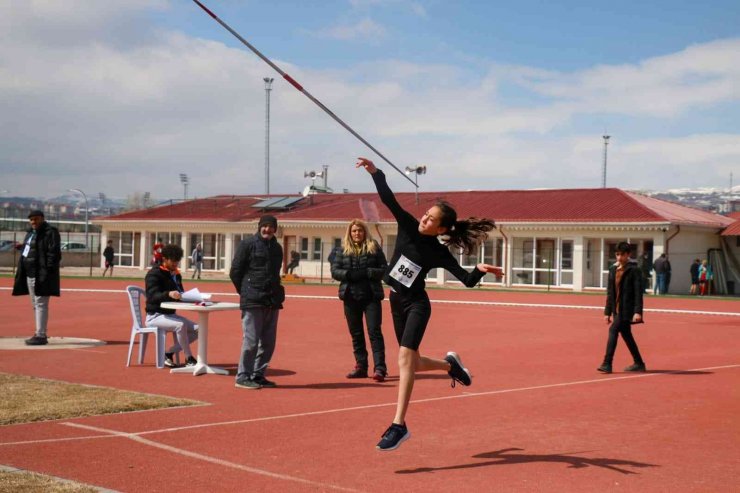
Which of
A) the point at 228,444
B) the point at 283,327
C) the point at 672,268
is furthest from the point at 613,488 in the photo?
the point at 672,268

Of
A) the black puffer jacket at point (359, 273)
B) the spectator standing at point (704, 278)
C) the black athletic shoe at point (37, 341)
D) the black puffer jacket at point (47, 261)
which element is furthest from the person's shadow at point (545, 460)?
the spectator standing at point (704, 278)

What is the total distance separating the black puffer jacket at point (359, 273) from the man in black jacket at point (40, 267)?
5100mm

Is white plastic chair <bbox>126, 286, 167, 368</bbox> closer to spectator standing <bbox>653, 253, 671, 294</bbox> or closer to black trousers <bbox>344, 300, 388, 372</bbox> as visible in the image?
black trousers <bbox>344, 300, 388, 372</bbox>

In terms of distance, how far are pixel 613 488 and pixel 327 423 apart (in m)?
3.13

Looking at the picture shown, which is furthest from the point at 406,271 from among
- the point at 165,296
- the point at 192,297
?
the point at 165,296

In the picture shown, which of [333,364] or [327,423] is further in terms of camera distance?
[333,364]

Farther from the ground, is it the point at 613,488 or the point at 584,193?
the point at 584,193

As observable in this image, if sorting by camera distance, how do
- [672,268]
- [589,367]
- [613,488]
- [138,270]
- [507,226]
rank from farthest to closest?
[138,270] < [507,226] < [672,268] < [589,367] < [613,488]

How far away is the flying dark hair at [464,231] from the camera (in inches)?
305

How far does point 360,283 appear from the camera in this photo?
40.7 feet

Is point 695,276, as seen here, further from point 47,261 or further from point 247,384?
point 247,384

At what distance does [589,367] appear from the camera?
13633 millimetres

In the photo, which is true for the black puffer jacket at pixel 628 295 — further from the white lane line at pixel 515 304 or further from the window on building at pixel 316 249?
the window on building at pixel 316 249

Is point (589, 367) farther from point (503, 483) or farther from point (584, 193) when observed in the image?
point (584, 193)
